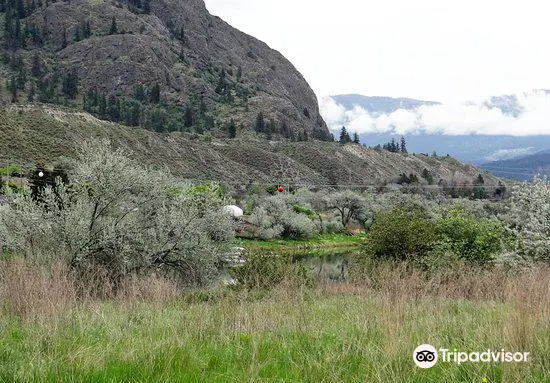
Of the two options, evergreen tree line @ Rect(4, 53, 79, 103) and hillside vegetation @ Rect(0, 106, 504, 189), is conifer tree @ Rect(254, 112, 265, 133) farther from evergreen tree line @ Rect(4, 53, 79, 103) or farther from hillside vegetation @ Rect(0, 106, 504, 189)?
evergreen tree line @ Rect(4, 53, 79, 103)

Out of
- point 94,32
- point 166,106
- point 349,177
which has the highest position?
point 94,32

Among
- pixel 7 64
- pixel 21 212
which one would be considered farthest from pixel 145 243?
pixel 7 64

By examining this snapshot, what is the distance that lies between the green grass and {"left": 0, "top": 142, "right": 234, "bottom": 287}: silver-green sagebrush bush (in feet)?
26.8

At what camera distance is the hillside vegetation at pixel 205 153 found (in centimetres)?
7500

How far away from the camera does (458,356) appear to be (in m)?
3.99

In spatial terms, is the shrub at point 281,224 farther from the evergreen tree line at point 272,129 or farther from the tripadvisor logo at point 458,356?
the evergreen tree line at point 272,129

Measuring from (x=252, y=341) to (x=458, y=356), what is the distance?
6.60 feet

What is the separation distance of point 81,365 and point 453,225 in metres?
23.4

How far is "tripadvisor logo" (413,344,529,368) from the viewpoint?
3.76 meters

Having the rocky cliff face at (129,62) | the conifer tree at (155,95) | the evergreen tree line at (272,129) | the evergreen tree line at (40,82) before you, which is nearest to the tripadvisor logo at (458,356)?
the evergreen tree line at (40,82)

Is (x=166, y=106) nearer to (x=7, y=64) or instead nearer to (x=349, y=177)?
(x=7, y=64)

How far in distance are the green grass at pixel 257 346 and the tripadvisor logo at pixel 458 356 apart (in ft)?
0.23

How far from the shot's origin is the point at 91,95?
140500mm

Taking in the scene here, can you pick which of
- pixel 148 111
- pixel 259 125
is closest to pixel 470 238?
pixel 148 111
